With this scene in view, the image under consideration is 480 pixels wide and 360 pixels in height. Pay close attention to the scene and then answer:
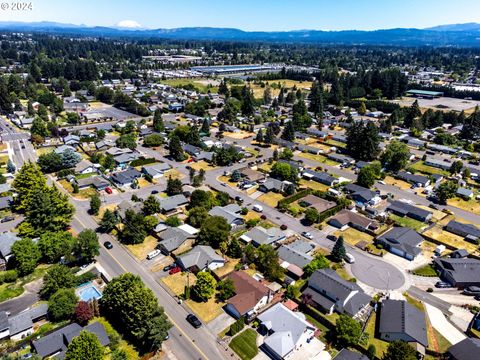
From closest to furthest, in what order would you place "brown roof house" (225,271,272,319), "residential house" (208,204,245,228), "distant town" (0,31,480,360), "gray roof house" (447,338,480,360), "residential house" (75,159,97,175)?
1. "gray roof house" (447,338,480,360)
2. "distant town" (0,31,480,360)
3. "brown roof house" (225,271,272,319)
4. "residential house" (208,204,245,228)
5. "residential house" (75,159,97,175)

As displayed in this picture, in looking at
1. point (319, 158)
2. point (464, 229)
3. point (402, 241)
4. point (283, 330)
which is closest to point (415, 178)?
point (464, 229)

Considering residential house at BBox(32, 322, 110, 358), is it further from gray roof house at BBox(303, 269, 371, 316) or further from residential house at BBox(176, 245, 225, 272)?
gray roof house at BBox(303, 269, 371, 316)

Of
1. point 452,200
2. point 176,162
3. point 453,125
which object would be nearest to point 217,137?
point 176,162

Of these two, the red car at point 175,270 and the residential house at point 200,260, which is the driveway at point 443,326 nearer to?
the residential house at point 200,260

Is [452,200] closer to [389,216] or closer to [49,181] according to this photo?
[389,216]

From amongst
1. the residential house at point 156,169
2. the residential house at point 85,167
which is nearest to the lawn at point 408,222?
the residential house at point 156,169

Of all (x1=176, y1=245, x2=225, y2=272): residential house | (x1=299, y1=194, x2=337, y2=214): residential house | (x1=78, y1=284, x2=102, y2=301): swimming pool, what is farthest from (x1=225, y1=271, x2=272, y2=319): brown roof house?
(x1=299, y1=194, x2=337, y2=214): residential house
